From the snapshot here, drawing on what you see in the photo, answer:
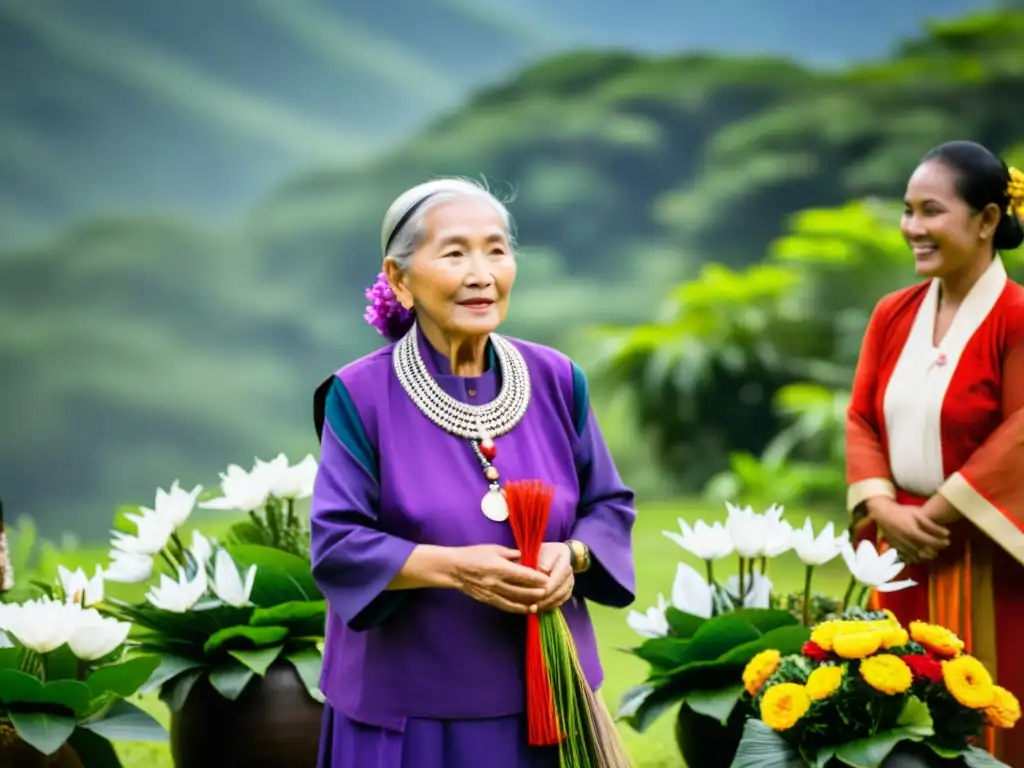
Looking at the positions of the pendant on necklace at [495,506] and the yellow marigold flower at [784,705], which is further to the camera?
the yellow marigold flower at [784,705]

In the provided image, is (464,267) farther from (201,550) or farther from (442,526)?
(201,550)

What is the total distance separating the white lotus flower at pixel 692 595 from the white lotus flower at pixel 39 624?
4.71 feet

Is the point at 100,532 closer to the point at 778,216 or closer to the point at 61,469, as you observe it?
the point at 61,469

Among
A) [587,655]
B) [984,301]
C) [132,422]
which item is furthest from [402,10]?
[587,655]

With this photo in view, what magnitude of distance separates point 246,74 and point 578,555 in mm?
8621

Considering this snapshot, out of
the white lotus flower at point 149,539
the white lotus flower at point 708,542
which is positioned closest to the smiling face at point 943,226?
the white lotus flower at point 708,542

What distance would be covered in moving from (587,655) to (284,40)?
8.81 metres

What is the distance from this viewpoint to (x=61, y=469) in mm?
9250

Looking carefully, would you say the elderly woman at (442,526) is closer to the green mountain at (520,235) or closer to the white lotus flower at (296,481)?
the white lotus flower at (296,481)

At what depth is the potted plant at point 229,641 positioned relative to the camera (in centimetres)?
331

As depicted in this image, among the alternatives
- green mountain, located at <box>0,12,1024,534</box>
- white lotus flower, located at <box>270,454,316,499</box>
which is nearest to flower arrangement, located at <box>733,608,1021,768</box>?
white lotus flower, located at <box>270,454,316,499</box>

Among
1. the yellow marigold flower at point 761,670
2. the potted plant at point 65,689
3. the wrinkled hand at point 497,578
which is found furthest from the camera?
the yellow marigold flower at point 761,670

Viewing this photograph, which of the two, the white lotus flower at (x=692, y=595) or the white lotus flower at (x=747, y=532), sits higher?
the white lotus flower at (x=747, y=532)

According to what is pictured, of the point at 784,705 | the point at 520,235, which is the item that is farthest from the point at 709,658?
the point at 520,235
